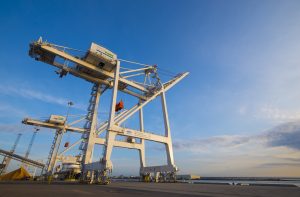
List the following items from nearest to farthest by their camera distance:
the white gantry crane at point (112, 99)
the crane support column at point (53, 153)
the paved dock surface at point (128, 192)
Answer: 1. the paved dock surface at point (128, 192)
2. the white gantry crane at point (112, 99)
3. the crane support column at point (53, 153)

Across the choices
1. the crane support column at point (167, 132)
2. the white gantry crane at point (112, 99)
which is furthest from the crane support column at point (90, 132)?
the crane support column at point (167, 132)

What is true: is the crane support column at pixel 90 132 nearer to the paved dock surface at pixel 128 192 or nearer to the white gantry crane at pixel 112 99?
the white gantry crane at pixel 112 99

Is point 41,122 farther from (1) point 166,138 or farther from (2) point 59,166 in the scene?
(1) point 166,138

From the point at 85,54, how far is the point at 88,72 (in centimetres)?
352

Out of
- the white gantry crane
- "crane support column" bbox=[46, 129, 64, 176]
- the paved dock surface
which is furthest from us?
"crane support column" bbox=[46, 129, 64, 176]

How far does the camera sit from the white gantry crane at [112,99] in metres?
24.6

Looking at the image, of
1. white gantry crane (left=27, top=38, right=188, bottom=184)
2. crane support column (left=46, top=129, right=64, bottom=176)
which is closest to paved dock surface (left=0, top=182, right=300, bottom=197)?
white gantry crane (left=27, top=38, right=188, bottom=184)

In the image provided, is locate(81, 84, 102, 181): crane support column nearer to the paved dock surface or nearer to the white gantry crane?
the white gantry crane

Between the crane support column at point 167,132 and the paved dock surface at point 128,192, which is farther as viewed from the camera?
the crane support column at point 167,132

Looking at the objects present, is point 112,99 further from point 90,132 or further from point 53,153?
point 53,153

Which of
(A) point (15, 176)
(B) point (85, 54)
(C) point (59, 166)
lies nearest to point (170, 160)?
(B) point (85, 54)

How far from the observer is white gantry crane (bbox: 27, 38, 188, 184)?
2463cm

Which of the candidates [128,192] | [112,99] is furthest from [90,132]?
[128,192]

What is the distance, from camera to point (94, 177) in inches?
966
